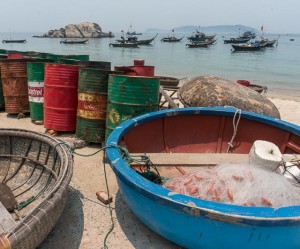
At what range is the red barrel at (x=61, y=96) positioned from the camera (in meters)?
5.84

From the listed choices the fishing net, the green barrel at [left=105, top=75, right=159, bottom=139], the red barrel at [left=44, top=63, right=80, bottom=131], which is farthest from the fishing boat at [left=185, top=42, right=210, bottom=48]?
the fishing net

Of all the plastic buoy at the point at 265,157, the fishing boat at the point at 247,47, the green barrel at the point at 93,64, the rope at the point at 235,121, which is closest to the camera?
the plastic buoy at the point at 265,157

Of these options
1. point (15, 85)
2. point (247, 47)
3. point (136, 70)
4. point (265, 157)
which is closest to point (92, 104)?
point (136, 70)

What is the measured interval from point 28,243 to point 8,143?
220 cm

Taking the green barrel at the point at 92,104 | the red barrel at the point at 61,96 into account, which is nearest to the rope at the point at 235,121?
the green barrel at the point at 92,104

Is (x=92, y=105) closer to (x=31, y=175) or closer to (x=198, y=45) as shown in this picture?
(x=31, y=175)

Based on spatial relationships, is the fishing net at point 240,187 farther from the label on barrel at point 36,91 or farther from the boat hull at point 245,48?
the boat hull at point 245,48

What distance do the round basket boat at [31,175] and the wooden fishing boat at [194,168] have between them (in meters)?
0.64

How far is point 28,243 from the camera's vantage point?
2484 millimetres

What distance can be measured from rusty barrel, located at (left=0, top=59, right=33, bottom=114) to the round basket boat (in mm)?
3252

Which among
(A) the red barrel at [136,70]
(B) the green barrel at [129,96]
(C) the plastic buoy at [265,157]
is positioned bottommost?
(C) the plastic buoy at [265,157]

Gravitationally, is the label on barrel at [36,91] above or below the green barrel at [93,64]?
below

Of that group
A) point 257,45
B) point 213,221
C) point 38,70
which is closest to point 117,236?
point 213,221

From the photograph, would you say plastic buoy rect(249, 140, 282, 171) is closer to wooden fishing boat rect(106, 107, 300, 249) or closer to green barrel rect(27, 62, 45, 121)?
wooden fishing boat rect(106, 107, 300, 249)
